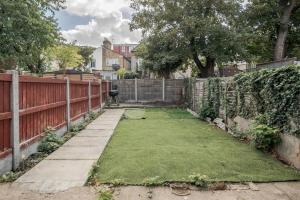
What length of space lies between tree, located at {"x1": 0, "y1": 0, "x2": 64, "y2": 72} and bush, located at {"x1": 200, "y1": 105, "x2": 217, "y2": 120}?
8.02 metres

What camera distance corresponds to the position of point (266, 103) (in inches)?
262

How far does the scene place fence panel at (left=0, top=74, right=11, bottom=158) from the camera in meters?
4.87

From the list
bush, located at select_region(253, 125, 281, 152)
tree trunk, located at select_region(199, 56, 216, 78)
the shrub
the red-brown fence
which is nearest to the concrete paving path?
the shrub

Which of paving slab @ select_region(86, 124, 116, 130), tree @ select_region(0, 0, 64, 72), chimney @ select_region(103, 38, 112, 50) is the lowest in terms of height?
paving slab @ select_region(86, 124, 116, 130)

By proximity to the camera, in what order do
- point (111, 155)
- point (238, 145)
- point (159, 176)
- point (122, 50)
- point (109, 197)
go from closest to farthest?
point (109, 197) < point (159, 176) < point (111, 155) < point (238, 145) < point (122, 50)

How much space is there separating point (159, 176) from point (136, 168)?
22.4 inches

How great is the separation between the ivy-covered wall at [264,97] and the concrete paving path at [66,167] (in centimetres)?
340

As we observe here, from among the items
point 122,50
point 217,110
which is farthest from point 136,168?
point 122,50

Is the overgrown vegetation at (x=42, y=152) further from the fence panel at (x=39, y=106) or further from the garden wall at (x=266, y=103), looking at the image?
the garden wall at (x=266, y=103)

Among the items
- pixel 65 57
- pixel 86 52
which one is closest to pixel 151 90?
pixel 65 57

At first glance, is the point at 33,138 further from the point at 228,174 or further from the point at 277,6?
the point at 277,6

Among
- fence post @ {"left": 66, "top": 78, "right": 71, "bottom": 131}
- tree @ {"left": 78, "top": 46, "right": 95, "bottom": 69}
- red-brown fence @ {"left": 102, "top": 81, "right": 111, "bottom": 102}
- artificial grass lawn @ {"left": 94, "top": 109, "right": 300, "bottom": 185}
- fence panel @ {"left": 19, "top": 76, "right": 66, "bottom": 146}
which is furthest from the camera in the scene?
tree @ {"left": 78, "top": 46, "right": 95, "bottom": 69}

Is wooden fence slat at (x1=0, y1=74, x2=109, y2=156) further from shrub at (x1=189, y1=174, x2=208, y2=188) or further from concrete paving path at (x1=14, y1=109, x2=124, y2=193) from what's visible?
shrub at (x1=189, y1=174, x2=208, y2=188)

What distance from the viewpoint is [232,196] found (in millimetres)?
3955
